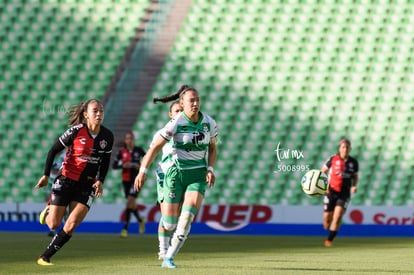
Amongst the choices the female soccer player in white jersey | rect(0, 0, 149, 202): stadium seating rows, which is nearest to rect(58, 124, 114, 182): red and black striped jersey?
the female soccer player in white jersey

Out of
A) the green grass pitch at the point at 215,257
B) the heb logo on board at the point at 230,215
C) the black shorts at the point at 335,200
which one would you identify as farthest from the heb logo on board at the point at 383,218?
the black shorts at the point at 335,200

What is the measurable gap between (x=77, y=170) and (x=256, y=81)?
14.0 metres

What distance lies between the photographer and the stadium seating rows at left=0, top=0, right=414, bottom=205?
78.8 feet

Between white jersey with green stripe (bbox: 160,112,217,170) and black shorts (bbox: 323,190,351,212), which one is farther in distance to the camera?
black shorts (bbox: 323,190,351,212)

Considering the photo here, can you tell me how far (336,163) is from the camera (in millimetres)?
17953

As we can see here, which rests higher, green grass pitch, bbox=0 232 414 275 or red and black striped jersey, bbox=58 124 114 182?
red and black striped jersey, bbox=58 124 114 182

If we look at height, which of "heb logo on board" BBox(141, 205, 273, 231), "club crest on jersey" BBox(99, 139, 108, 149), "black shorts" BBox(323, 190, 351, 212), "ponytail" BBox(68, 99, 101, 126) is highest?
"ponytail" BBox(68, 99, 101, 126)

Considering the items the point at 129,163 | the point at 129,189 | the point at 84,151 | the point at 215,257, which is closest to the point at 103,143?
the point at 84,151

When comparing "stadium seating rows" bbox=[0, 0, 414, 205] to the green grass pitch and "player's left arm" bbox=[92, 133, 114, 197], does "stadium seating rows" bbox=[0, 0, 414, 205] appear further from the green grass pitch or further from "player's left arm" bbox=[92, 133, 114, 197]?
"player's left arm" bbox=[92, 133, 114, 197]

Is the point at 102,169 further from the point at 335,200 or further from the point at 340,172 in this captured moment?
the point at 335,200

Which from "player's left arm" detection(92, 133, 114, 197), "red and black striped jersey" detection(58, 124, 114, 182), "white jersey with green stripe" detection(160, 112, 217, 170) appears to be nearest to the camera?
"white jersey with green stripe" detection(160, 112, 217, 170)

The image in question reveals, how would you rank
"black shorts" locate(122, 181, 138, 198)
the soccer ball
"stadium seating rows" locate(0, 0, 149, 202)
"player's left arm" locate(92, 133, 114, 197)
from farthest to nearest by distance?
"stadium seating rows" locate(0, 0, 149, 202)
"black shorts" locate(122, 181, 138, 198)
the soccer ball
"player's left arm" locate(92, 133, 114, 197)

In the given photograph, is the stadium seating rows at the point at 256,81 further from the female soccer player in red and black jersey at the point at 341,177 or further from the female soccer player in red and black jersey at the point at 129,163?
the female soccer player in red and black jersey at the point at 341,177

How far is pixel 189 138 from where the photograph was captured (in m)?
10.4
